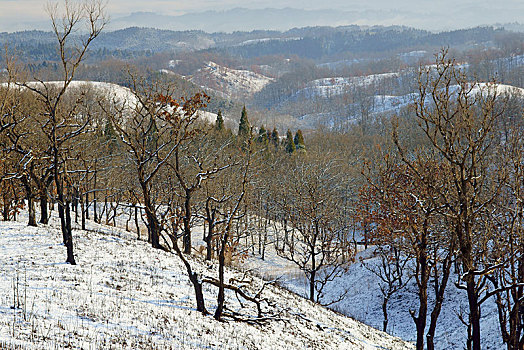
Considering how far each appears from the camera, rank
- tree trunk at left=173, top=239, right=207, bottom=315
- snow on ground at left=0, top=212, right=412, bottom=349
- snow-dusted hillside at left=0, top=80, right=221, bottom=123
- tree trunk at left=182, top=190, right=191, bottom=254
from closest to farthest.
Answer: snow on ground at left=0, top=212, right=412, bottom=349 → tree trunk at left=173, top=239, right=207, bottom=315 → tree trunk at left=182, top=190, right=191, bottom=254 → snow-dusted hillside at left=0, top=80, right=221, bottom=123

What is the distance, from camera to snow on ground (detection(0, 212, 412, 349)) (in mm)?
8414

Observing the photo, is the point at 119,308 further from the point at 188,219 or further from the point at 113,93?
the point at 113,93

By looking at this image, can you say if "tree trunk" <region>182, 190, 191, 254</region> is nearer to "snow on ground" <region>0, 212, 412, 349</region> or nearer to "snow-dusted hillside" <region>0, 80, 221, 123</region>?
"snow on ground" <region>0, 212, 412, 349</region>

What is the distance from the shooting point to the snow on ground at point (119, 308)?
8.41 meters

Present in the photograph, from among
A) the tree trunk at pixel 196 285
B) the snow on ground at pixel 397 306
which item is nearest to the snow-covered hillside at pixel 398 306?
the snow on ground at pixel 397 306

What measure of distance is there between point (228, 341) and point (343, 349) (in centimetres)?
429

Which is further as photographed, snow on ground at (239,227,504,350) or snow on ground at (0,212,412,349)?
snow on ground at (239,227,504,350)

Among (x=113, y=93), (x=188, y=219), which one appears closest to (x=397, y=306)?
(x=188, y=219)

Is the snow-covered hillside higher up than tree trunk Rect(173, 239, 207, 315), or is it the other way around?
tree trunk Rect(173, 239, 207, 315)

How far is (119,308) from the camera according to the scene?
10.4m

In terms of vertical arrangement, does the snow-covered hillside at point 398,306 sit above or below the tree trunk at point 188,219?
below

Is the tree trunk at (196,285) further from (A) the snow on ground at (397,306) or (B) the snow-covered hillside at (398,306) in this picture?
(B) the snow-covered hillside at (398,306)

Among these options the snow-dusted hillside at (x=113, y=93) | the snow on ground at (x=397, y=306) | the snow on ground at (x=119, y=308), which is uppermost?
the snow-dusted hillside at (x=113, y=93)

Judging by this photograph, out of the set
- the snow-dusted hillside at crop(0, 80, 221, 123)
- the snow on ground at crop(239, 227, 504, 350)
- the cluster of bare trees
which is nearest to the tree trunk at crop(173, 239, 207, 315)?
the cluster of bare trees
